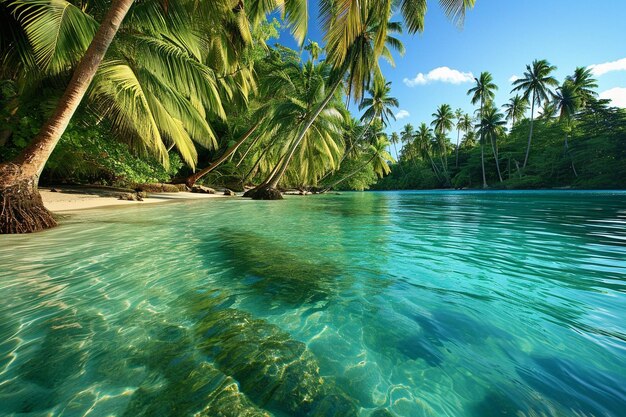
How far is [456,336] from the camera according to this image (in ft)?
5.34

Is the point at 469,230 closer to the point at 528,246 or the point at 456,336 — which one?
the point at 528,246

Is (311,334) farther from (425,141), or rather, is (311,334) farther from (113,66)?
(425,141)

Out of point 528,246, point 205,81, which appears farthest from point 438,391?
point 205,81

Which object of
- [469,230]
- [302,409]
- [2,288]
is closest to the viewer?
[302,409]

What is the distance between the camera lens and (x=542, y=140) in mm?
34000

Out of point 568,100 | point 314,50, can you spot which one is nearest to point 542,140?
point 568,100

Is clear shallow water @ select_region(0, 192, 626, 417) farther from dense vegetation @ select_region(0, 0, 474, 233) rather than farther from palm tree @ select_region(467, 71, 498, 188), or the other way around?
palm tree @ select_region(467, 71, 498, 188)

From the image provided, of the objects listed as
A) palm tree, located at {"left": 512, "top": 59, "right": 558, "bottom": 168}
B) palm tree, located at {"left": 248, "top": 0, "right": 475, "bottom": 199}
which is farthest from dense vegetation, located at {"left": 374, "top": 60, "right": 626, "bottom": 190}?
palm tree, located at {"left": 248, "top": 0, "right": 475, "bottom": 199}

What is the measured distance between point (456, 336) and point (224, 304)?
1.55 m

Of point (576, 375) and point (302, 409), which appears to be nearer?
point (302, 409)

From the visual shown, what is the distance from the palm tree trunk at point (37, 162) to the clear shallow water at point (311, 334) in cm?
129

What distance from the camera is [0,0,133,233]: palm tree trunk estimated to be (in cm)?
412

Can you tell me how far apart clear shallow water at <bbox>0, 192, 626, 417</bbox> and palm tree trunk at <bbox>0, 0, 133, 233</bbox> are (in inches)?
50.8

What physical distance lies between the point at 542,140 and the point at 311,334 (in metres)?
44.1
